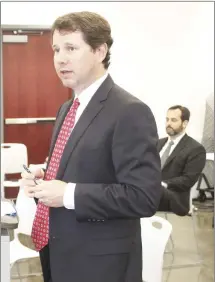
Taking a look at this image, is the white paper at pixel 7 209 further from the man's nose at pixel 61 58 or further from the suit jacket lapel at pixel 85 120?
the man's nose at pixel 61 58

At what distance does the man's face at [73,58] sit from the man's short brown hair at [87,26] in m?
0.01

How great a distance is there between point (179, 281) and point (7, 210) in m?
1.87

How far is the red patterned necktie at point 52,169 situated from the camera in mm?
1420

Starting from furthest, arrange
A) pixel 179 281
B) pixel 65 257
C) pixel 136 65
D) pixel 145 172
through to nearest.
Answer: pixel 136 65, pixel 179 281, pixel 65 257, pixel 145 172

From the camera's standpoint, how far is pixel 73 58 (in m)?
1.31

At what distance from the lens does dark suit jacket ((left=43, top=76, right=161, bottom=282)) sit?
126 cm

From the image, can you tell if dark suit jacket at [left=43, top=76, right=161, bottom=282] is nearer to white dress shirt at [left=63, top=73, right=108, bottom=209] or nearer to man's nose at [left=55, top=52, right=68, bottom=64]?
white dress shirt at [left=63, top=73, right=108, bottom=209]

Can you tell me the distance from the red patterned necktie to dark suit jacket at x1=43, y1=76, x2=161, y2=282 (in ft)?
0.20

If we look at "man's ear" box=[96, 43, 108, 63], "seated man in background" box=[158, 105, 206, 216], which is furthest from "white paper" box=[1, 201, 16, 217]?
"seated man in background" box=[158, 105, 206, 216]

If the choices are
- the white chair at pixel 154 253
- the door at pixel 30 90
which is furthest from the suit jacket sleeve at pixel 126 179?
the door at pixel 30 90

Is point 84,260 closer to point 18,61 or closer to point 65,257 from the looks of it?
point 65,257

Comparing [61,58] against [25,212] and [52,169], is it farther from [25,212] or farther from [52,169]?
[25,212]

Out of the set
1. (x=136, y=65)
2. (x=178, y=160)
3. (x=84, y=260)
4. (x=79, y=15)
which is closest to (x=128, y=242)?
(x=84, y=260)

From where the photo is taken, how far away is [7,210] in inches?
60.0
